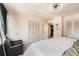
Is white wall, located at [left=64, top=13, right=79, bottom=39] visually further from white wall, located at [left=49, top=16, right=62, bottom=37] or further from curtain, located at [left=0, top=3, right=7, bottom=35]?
curtain, located at [left=0, top=3, right=7, bottom=35]

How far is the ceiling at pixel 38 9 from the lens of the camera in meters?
1.44

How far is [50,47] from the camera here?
1.48m

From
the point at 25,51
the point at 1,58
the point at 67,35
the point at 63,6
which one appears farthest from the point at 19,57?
the point at 63,6

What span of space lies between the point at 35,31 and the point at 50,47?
31 centimetres

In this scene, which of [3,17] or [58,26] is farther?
[58,26]

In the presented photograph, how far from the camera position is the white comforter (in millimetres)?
1435

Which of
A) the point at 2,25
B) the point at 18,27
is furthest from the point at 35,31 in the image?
the point at 2,25

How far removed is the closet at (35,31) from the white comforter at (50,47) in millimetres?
71

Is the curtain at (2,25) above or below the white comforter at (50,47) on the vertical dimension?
above

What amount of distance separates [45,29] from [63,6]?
408 mm

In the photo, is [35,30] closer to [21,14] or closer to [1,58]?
[21,14]

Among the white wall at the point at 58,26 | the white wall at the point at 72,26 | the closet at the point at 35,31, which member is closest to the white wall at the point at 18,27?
the closet at the point at 35,31

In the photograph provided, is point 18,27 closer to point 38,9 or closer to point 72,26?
point 38,9

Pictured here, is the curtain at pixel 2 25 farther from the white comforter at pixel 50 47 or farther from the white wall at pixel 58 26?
the white wall at pixel 58 26
